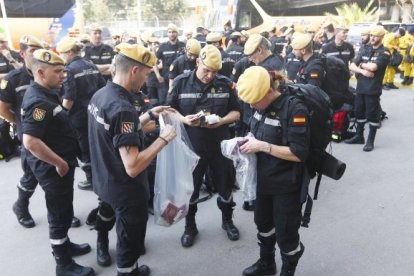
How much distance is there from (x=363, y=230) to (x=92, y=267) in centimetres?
275

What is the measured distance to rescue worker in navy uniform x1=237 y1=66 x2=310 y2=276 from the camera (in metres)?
2.38

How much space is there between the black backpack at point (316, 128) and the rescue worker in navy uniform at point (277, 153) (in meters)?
0.05

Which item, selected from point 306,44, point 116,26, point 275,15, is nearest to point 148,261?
point 306,44

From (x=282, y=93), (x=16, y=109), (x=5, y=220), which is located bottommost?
(x=5, y=220)

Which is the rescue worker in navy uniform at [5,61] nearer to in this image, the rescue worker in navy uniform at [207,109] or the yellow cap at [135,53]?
the rescue worker in navy uniform at [207,109]

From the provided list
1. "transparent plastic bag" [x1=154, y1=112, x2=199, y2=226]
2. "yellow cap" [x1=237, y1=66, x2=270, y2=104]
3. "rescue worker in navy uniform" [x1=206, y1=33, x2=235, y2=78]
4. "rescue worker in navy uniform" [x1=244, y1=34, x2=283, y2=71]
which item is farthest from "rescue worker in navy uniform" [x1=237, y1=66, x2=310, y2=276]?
"rescue worker in navy uniform" [x1=206, y1=33, x2=235, y2=78]

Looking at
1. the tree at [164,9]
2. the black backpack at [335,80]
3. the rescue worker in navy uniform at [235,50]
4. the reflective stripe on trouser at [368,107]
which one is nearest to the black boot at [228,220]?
the black backpack at [335,80]

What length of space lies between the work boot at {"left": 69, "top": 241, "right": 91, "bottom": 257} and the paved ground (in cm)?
6

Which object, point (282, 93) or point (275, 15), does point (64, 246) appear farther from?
point (275, 15)

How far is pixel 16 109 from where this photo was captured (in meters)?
3.83

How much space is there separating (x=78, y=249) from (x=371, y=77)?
16.7 feet

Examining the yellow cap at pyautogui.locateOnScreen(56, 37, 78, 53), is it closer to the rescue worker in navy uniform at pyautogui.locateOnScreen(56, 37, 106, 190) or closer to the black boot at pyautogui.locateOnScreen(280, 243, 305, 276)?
the rescue worker in navy uniform at pyautogui.locateOnScreen(56, 37, 106, 190)

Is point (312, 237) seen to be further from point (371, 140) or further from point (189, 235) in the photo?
point (371, 140)

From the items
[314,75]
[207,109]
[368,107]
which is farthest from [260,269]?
[368,107]
